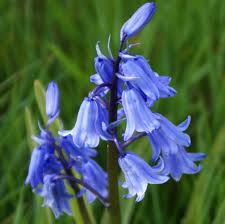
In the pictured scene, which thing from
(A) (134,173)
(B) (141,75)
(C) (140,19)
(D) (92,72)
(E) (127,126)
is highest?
(C) (140,19)

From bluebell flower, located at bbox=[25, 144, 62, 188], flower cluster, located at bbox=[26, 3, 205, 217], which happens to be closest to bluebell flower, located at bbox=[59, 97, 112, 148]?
flower cluster, located at bbox=[26, 3, 205, 217]

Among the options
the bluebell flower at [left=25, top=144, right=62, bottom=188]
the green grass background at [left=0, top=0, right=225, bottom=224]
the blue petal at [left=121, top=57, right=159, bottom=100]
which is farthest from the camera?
the green grass background at [left=0, top=0, right=225, bottom=224]

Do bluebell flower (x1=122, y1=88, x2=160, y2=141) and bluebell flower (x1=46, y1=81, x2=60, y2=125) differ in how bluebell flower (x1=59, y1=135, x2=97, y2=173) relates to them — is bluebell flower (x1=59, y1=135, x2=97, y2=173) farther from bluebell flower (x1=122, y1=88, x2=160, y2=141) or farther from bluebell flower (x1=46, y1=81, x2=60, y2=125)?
bluebell flower (x1=122, y1=88, x2=160, y2=141)

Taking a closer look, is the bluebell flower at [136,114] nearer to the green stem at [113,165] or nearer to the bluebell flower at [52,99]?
the green stem at [113,165]

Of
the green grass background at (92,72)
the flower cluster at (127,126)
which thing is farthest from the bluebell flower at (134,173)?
the green grass background at (92,72)

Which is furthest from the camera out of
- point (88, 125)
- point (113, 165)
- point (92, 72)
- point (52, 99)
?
point (92, 72)

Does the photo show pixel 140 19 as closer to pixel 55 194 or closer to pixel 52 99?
pixel 52 99

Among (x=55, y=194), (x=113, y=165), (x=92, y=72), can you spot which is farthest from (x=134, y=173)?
(x=92, y=72)

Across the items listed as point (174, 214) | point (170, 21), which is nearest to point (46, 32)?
point (170, 21)
